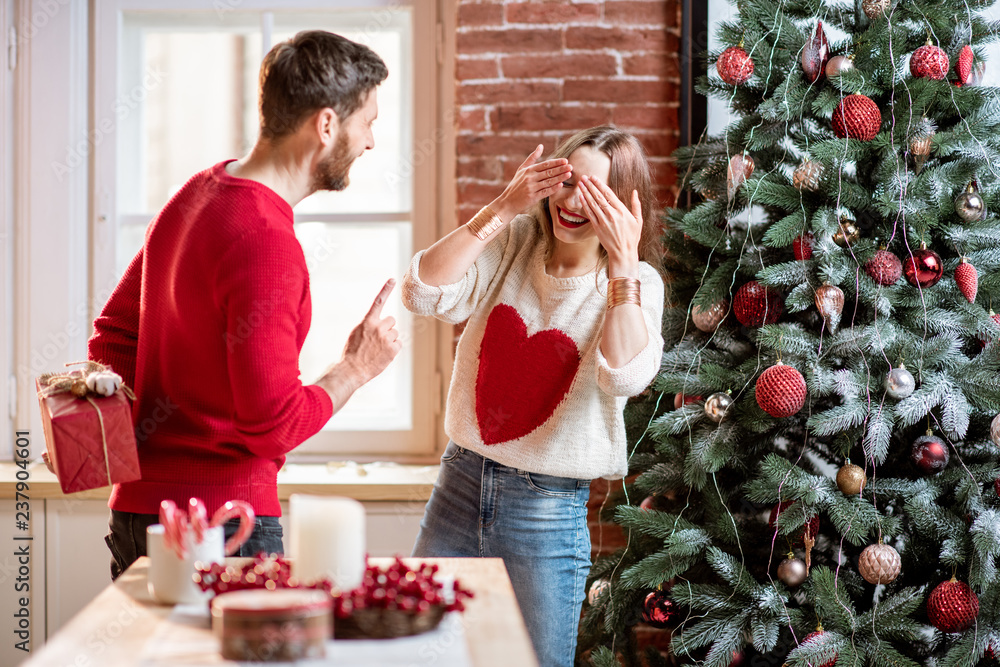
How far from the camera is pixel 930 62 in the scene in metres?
1.74

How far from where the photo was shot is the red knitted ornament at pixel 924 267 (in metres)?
1.68

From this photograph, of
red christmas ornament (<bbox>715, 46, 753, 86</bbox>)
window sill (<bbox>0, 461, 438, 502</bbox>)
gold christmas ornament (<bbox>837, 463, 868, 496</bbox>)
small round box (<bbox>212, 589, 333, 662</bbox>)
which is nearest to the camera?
small round box (<bbox>212, 589, 333, 662</bbox>)

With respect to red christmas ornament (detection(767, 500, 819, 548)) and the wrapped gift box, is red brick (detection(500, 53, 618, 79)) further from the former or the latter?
the wrapped gift box

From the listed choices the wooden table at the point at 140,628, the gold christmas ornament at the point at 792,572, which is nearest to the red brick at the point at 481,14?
the gold christmas ornament at the point at 792,572

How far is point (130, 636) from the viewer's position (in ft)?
2.98

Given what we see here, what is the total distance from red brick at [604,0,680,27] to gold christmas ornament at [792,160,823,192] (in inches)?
32.5

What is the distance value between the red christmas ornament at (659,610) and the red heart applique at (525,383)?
21.2 inches

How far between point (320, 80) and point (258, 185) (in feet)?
0.59

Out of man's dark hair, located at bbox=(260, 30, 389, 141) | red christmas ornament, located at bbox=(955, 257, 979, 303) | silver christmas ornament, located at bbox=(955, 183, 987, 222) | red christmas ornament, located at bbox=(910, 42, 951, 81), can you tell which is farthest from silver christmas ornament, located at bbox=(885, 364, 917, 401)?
man's dark hair, located at bbox=(260, 30, 389, 141)

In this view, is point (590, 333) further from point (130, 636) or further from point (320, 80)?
point (130, 636)

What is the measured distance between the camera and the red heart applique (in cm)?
161

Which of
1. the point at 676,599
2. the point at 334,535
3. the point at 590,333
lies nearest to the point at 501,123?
the point at 590,333

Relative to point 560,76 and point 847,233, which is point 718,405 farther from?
point 560,76

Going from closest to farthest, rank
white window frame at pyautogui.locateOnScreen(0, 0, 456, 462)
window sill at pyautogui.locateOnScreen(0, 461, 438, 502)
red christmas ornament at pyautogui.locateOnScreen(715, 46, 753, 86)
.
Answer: red christmas ornament at pyautogui.locateOnScreen(715, 46, 753, 86) → window sill at pyautogui.locateOnScreen(0, 461, 438, 502) → white window frame at pyautogui.locateOnScreen(0, 0, 456, 462)
